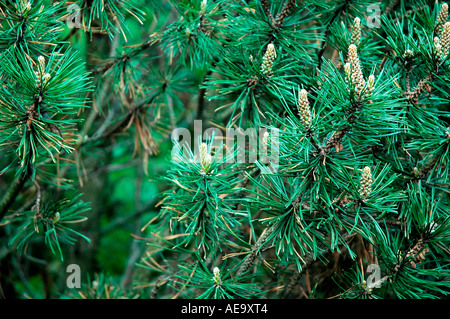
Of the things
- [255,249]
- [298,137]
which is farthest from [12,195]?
[298,137]

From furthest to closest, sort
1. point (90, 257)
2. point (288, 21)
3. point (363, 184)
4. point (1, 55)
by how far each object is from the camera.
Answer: point (90, 257) < point (288, 21) < point (1, 55) < point (363, 184)

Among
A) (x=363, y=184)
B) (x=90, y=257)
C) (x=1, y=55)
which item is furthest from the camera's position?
(x=90, y=257)

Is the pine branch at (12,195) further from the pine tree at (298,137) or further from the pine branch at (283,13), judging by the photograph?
the pine branch at (283,13)

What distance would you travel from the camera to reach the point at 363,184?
0.70 meters

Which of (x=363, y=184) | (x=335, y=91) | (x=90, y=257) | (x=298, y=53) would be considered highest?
(x=298, y=53)

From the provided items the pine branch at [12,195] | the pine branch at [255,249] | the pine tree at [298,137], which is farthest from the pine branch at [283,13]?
the pine branch at [12,195]

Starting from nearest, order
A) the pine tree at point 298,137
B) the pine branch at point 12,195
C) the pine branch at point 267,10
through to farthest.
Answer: the pine tree at point 298,137 < the pine branch at point 267,10 < the pine branch at point 12,195

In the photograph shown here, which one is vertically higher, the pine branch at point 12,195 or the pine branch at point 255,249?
the pine branch at point 12,195

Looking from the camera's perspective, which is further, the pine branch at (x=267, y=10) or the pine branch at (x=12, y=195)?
the pine branch at (x=12, y=195)

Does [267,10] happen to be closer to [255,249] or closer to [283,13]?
[283,13]

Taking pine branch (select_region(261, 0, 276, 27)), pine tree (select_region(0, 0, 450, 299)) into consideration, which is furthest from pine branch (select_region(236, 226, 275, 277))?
pine branch (select_region(261, 0, 276, 27))

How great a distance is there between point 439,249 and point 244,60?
48 cm
